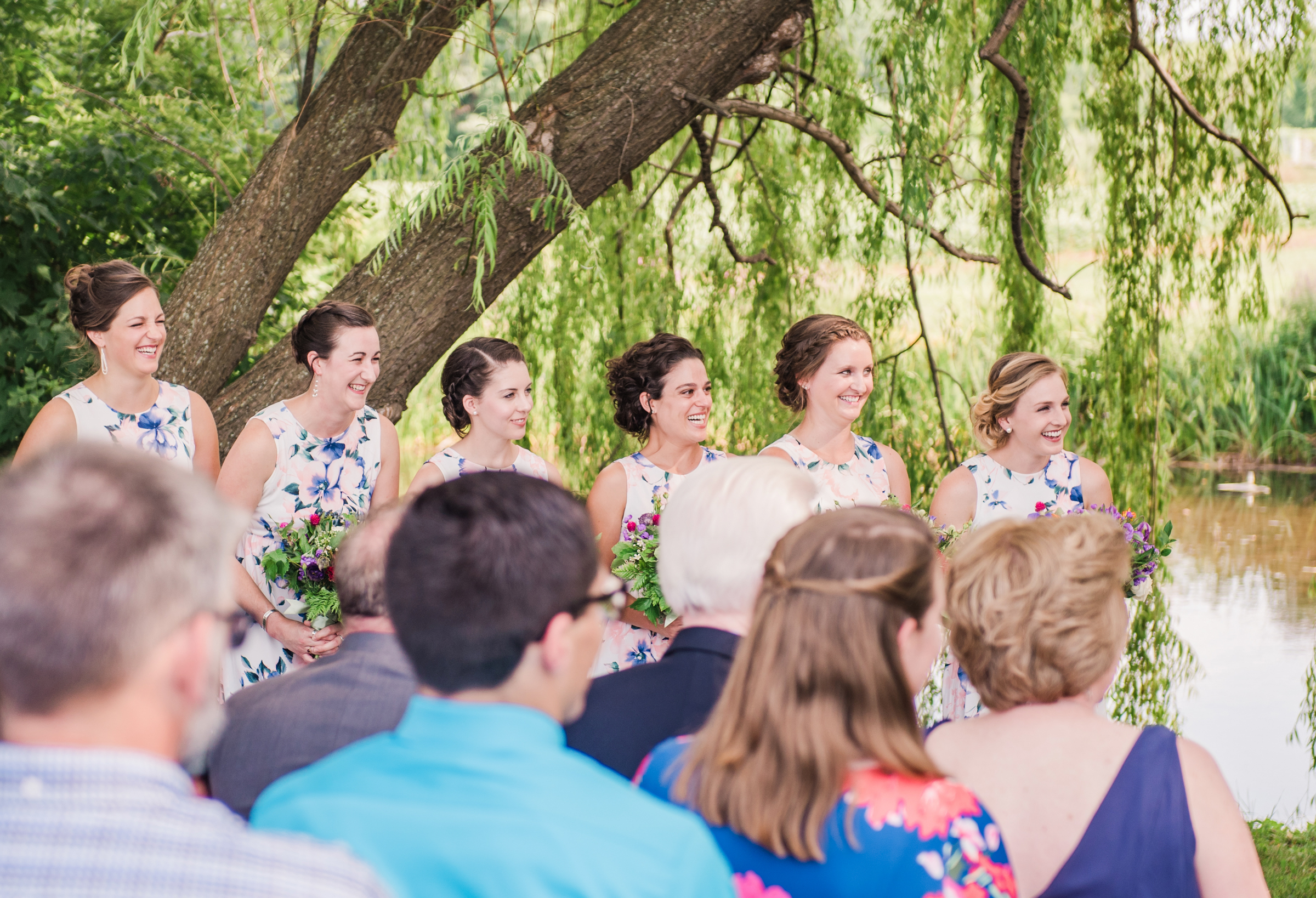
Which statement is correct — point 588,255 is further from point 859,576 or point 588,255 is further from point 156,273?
point 859,576

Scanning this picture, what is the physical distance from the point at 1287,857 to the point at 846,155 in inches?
130

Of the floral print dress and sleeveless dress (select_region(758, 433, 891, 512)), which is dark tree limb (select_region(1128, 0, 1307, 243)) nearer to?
sleeveless dress (select_region(758, 433, 891, 512))

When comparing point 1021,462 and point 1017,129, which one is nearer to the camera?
point 1021,462

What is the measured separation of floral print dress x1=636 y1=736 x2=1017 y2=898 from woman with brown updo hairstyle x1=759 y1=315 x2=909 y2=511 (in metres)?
2.37

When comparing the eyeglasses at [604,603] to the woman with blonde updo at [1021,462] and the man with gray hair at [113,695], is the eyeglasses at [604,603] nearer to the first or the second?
the man with gray hair at [113,695]

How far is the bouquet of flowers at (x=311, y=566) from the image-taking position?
326cm

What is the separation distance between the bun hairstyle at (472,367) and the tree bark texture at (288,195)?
3.06 feet

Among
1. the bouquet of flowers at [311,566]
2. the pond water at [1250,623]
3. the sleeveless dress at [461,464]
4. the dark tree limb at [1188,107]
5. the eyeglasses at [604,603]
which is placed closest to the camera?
the eyeglasses at [604,603]

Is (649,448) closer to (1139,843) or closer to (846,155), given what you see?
(846,155)

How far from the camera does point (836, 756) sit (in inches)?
55.7

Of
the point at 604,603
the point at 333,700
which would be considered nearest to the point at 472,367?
the point at 333,700

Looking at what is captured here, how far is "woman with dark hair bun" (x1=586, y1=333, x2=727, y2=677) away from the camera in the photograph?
384cm

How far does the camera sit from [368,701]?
6.29 ft

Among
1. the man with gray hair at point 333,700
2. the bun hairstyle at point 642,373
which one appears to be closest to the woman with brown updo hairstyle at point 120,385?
the bun hairstyle at point 642,373
